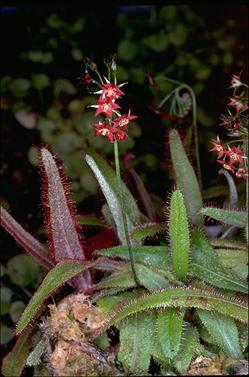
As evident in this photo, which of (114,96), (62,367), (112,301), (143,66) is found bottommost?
(62,367)

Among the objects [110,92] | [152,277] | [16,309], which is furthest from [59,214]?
[16,309]

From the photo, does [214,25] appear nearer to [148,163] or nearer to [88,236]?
[148,163]

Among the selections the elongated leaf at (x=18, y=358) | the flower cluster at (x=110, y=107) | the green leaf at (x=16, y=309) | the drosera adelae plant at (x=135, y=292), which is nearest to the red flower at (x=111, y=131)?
the flower cluster at (x=110, y=107)

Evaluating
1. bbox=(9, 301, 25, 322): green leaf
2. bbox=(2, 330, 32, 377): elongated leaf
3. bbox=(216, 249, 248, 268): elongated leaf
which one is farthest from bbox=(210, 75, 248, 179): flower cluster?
bbox=(9, 301, 25, 322): green leaf

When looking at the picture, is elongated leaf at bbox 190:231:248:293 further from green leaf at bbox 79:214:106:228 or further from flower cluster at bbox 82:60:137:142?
flower cluster at bbox 82:60:137:142

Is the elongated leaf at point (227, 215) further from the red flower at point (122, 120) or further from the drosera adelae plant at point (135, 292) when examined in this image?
the red flower at point (122, 120)

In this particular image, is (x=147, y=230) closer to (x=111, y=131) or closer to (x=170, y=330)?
(x=170, y=330)

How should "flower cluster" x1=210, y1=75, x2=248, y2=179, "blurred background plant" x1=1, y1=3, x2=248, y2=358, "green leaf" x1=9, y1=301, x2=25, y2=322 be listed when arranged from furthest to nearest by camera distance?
"blurred background plant" x1=1, y1=3, x2=248, y2=358 < "green leaf" x1=9, y1=301, x2=25, y2=322 < "flower cluster" x1=210, y1=75, x2=248, y2=179

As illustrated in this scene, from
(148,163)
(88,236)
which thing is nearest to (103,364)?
(88,236)
